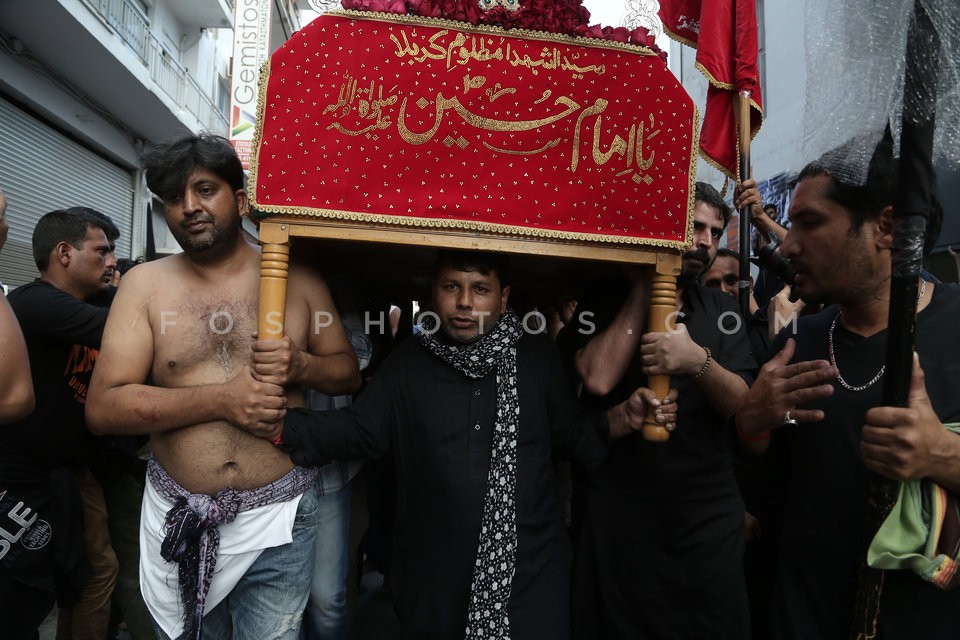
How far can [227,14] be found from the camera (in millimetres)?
12859

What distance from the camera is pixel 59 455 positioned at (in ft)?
9.15

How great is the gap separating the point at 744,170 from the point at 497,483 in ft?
6.88

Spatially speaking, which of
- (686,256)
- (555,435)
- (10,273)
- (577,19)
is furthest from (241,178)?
(10,273)

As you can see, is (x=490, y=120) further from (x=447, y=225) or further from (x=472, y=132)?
(x=447, y=225)

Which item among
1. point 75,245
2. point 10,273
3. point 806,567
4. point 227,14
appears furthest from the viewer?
point 227,14

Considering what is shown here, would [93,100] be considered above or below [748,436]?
above

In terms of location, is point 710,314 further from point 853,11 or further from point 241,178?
point 241,178

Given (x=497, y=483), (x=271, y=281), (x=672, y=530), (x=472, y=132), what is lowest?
(x=672, y=530)

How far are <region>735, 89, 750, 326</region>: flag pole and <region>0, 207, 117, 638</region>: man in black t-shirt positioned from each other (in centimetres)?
315

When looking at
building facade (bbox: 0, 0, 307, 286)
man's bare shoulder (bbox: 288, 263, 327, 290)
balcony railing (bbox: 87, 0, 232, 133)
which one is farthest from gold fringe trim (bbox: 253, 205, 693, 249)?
balcony railing (bbox: 87, 0, 232, 133)

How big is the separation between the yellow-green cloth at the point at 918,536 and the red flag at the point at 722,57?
7.15 ft

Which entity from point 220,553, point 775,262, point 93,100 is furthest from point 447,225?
point 93,100

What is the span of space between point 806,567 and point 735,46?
99.1 inches

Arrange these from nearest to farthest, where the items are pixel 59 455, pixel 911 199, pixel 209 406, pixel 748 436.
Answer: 1. pixel 911 199
2. pixel 748 436
3. pixel 209 406
4. pixel 59 455
